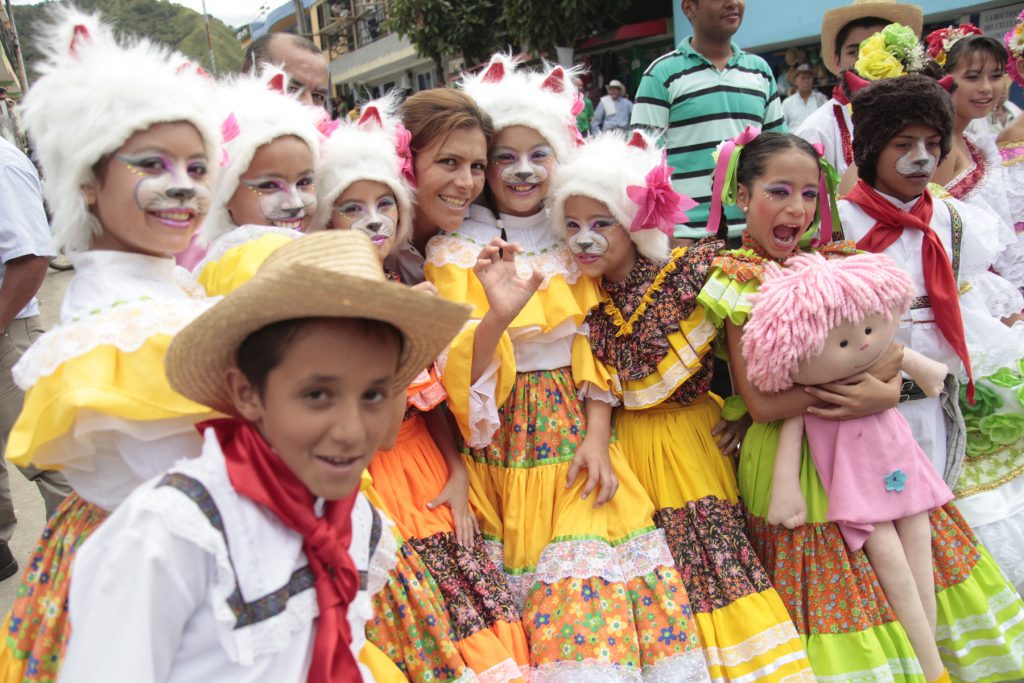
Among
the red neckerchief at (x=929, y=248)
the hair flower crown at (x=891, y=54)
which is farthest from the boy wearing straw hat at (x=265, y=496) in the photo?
the hair flower crown at (x=891, y=54)

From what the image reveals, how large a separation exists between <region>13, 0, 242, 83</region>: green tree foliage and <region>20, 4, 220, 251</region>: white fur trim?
100mm

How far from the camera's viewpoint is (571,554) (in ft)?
8.43

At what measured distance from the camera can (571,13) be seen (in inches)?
583

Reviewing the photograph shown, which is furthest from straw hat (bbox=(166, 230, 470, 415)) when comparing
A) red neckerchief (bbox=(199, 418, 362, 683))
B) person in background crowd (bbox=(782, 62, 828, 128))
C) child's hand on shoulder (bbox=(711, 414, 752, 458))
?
person in background crowd (bbox=(782, 62, 828, 128))

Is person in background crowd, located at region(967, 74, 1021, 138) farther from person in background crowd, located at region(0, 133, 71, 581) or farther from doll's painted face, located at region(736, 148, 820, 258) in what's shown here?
person in background crowd, located at region(0, 133, 71, 581)

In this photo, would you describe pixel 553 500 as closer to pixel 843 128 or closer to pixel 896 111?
pixel 896 111

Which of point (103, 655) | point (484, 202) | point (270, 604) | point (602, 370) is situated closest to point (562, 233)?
point (484, 202)

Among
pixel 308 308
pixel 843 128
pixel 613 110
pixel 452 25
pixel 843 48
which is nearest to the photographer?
pixel 308 308

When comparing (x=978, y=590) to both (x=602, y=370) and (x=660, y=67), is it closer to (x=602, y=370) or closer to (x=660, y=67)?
(x=602, y=370)

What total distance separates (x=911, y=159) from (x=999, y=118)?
3.81 metres

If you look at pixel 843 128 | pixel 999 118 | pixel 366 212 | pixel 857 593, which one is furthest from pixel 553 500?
pixel 999 118

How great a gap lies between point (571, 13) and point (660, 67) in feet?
38.0

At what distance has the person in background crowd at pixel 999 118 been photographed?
4.48m

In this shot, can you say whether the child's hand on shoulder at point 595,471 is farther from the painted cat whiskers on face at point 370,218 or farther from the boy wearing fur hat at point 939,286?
the boy wearing fur hat at point 939,286
